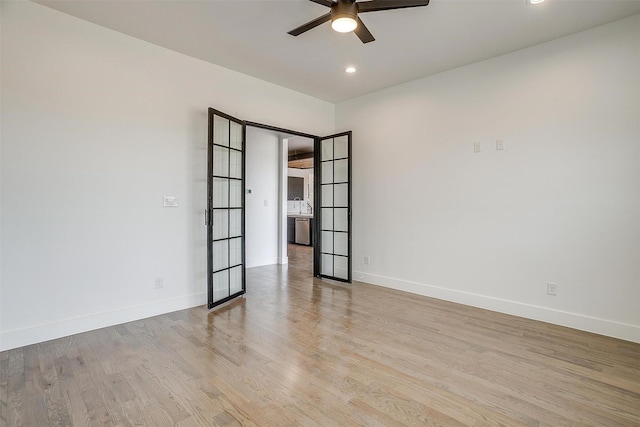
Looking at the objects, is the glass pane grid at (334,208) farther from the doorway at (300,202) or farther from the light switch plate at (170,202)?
the light switch plate at (170,202)

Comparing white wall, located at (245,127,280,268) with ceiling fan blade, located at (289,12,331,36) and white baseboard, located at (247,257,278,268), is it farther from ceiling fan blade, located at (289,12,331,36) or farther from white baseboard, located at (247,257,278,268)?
ceiling fan blade, located at (289,12,331,36)

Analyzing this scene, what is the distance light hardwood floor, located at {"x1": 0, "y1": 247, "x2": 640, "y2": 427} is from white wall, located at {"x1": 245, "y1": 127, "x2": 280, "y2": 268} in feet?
9.33

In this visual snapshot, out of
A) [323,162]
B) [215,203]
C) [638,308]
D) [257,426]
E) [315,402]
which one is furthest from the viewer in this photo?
[323,162]

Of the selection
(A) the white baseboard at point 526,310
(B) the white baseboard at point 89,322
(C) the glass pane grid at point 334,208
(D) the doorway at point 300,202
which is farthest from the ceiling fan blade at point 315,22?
(D) the doorway at point 300,202

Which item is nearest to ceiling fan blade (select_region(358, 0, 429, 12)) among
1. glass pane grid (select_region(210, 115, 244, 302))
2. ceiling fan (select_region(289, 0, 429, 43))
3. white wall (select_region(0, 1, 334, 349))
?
ceiling fan (select_region(289, 0, 429, 43))

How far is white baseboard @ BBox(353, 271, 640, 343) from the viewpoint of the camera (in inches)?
118

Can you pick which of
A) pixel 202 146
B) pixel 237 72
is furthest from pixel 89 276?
pixel 237 72

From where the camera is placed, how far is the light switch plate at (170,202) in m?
3.60

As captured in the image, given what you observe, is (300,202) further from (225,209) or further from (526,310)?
(526,310)

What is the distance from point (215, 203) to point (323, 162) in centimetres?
223

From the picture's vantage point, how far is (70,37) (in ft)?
9.77

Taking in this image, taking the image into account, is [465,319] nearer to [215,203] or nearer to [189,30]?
[215,203]

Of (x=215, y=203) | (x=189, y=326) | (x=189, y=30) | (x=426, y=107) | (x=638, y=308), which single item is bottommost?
(x=189, y=326)

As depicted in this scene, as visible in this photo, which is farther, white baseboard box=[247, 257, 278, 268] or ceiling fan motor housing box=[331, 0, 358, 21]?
white baseboard box=[247, 257, 278, 268]
